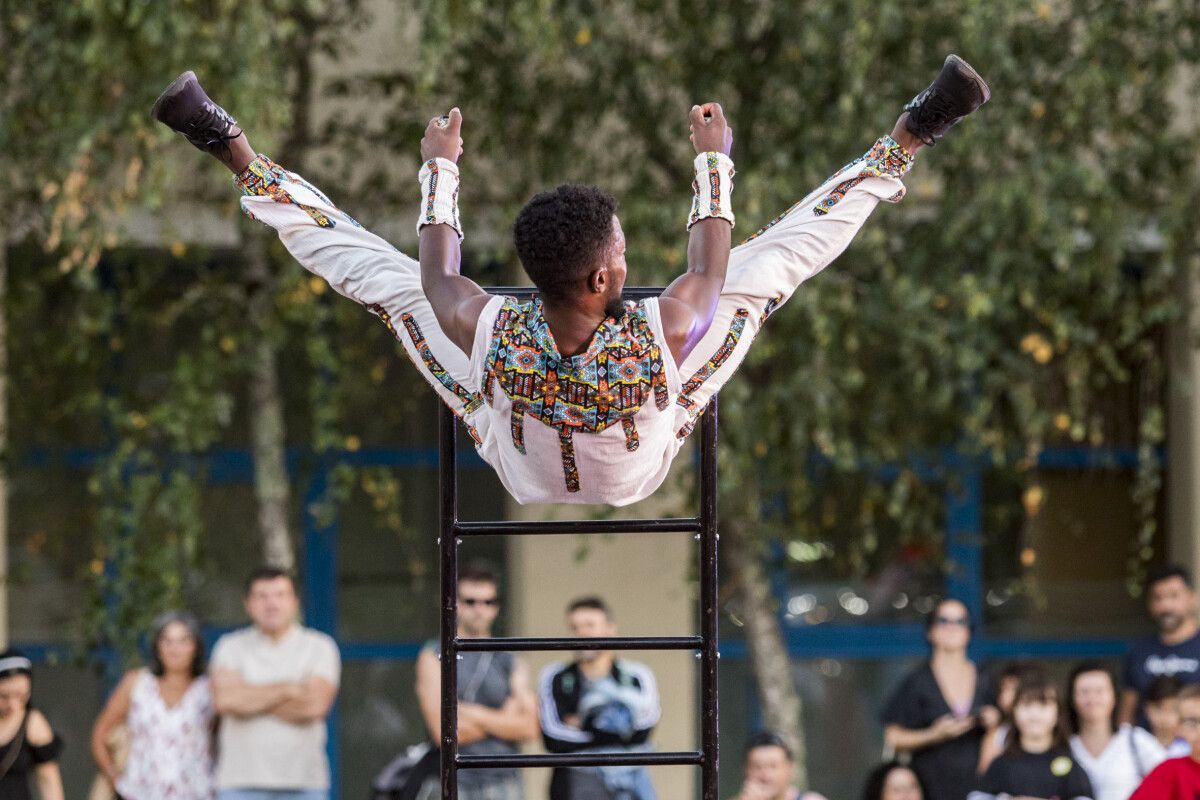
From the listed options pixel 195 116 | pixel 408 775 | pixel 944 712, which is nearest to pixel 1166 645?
pixel 944 712

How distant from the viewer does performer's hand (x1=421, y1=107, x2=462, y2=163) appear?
3160 mm

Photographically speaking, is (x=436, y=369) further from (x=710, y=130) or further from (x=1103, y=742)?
(x=1103, y=742)

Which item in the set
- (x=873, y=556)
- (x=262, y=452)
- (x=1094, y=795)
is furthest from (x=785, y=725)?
(x=262, y=452)

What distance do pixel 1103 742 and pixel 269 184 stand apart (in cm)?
351

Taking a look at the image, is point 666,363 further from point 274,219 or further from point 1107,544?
point 1107,544

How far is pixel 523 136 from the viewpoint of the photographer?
6.72 meters

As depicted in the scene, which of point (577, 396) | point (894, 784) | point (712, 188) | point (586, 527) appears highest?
point (712, 188)

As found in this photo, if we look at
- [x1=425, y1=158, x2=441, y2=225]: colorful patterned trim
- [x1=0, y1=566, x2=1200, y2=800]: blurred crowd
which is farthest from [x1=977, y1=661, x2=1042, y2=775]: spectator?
[x1=425, y1=158, x2=441, y2=225]: colorful patterned trim

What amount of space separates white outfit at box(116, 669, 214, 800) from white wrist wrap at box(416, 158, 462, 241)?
130 inches

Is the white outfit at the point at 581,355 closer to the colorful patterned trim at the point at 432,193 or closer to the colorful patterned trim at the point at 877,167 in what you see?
the colorful patterned trim at the point at 877,167

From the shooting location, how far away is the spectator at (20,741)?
569 centimetres

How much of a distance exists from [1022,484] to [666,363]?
4.54m

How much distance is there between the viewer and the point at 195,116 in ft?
10.6

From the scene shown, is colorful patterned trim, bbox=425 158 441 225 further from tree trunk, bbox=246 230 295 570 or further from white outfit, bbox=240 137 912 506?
tree trunk, bbox=246 230 295 570
